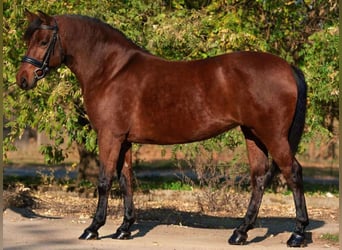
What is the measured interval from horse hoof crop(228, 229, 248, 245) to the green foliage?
3.28 m

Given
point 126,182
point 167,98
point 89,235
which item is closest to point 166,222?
point 126,182

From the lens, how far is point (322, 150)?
24.0 meters

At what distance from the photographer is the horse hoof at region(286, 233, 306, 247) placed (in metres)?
8.30

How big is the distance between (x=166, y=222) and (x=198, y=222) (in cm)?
49

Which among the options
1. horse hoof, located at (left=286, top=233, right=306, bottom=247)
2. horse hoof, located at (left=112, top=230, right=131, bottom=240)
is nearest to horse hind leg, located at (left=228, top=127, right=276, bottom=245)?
horse hoof, located at (left=286, top=233, right=306, bottom=247)

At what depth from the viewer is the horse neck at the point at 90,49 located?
8.71 m

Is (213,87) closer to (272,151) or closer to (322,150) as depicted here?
(272,151)

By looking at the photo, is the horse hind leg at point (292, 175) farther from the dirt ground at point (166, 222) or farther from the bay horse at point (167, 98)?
the dirt ground at point (166, 222)

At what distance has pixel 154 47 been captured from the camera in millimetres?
11797

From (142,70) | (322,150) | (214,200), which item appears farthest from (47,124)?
(322,150)

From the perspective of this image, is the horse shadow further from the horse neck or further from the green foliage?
the horse neck

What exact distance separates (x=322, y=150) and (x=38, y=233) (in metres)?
16.3

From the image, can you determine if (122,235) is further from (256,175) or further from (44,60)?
(44,60)

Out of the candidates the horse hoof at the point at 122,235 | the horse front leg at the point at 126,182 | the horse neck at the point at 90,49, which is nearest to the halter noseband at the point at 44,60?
the horse neck at the point at 90,49
